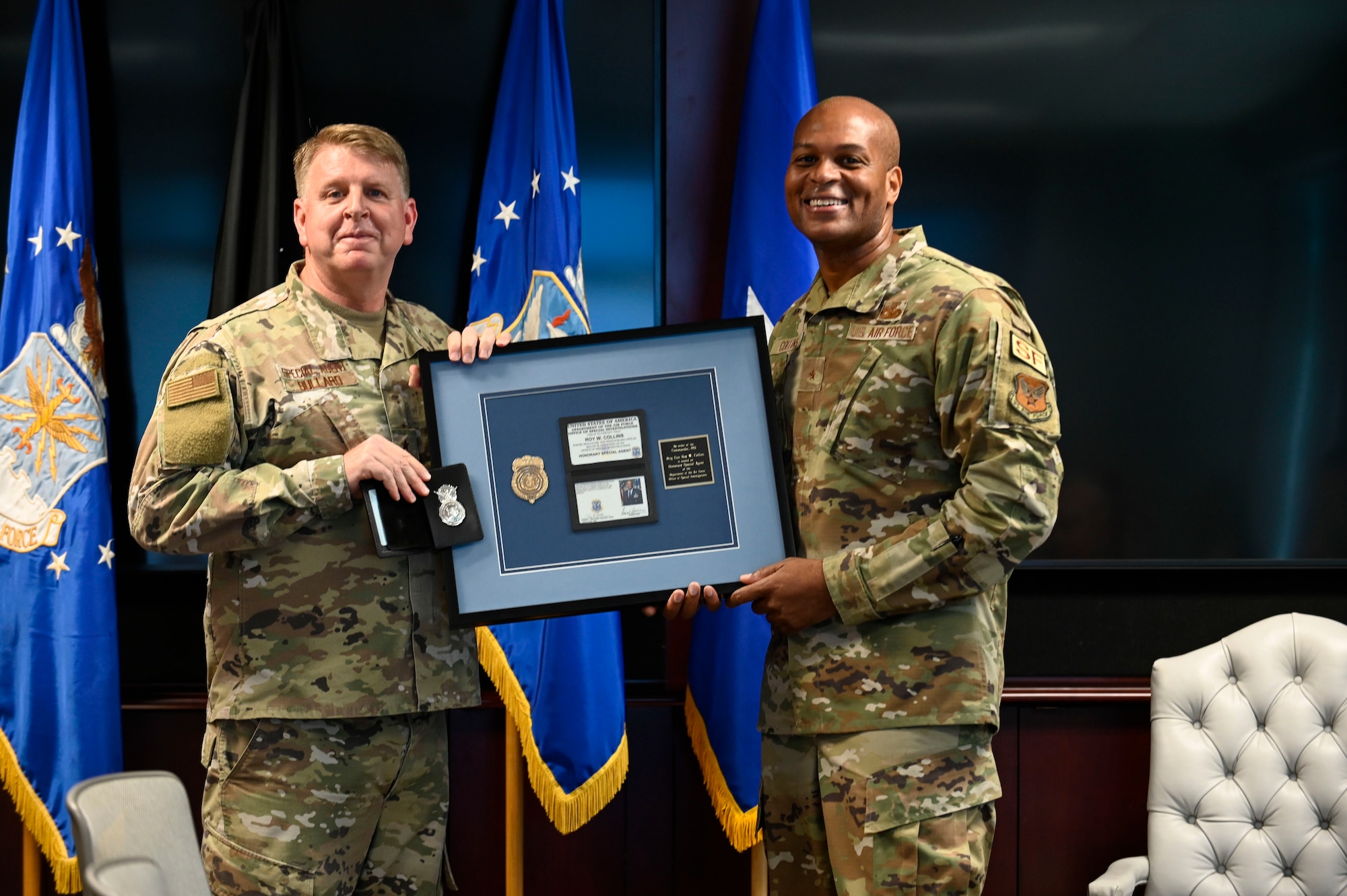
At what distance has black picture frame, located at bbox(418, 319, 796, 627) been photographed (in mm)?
1748

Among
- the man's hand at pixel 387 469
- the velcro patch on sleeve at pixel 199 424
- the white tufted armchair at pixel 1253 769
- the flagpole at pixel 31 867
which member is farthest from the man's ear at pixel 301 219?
the white tufted armchair at pixel 1253 769

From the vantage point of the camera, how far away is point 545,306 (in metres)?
2.42

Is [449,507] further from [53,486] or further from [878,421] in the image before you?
[53,486]

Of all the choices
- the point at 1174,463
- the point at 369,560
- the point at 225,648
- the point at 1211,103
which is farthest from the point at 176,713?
the point at 1211,103

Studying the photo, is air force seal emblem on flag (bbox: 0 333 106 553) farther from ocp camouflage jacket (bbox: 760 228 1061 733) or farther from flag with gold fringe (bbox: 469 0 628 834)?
ocp camouflage jacket (bbox: 760 228 1061 733)

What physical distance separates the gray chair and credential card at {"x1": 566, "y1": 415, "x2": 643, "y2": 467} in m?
0.89

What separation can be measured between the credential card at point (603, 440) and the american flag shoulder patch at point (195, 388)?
0.60 metres

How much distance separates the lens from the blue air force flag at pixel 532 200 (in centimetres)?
243

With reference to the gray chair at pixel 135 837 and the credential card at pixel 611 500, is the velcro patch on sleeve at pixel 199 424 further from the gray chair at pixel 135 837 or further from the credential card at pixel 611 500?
the gray chair at pixel 135 837

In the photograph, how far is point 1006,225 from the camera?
8.95 ft

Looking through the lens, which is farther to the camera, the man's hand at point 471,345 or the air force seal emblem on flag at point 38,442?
the air force seal emblem on flag at point 38,442

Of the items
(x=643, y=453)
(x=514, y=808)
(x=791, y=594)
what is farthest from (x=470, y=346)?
(x=514, y=808)

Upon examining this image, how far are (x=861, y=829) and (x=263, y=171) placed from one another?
2064mm

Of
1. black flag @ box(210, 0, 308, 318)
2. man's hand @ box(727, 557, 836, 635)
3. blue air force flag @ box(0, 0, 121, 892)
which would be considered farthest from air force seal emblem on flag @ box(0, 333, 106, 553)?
man's hand @ box(727, 557, 836, 635)
